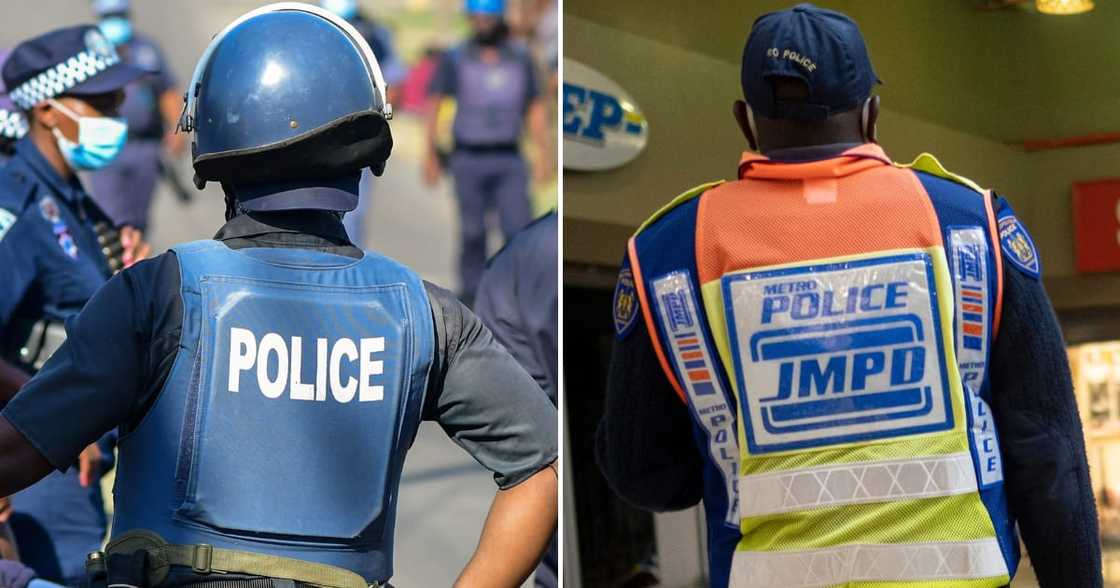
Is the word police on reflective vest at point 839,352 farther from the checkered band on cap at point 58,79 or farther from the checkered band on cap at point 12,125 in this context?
the checkered band on cap at point 12,125

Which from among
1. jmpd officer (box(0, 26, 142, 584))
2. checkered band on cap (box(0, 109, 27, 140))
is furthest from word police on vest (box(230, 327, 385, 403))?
checkered band on cap (box(0, 109, 27, 140))

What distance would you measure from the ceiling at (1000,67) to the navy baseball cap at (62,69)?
2590 millimetres

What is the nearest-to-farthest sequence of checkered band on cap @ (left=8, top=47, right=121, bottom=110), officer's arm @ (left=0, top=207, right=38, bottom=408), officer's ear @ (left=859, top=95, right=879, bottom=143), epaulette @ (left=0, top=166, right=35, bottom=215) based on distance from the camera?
officer's ear @ (left=859, top=95, right=879, bottom=143)
officer's arm @ (left=0, top=207, right=38, bottom=408)
epaulette @ (left=0, top=166, right=35, bottom=215)
checkered band on cap @ (left=8, top=47, right=121, bottom=110)

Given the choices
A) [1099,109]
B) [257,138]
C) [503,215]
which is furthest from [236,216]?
[503,215]

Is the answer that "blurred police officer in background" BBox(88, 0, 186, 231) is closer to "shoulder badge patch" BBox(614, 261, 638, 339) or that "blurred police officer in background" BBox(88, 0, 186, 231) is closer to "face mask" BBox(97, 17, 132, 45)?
"face mask" BBox(97, 17, 132, 45)

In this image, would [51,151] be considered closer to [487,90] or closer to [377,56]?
[377,56]

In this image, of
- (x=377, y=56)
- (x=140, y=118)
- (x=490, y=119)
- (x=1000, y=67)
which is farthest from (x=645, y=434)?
(x=490, y=119)

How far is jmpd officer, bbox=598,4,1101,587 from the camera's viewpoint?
2.24 metres

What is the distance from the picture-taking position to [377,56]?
27.4 ft

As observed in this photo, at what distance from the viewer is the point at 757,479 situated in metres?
2.29

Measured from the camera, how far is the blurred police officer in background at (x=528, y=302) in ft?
14.9

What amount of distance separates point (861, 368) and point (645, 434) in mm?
352

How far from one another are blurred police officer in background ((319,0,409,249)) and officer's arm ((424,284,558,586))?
216 inches

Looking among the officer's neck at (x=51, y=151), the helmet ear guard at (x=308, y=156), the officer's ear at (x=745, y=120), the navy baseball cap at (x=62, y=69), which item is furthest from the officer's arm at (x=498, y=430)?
the navy baseball cap at (x=62, y=69)
